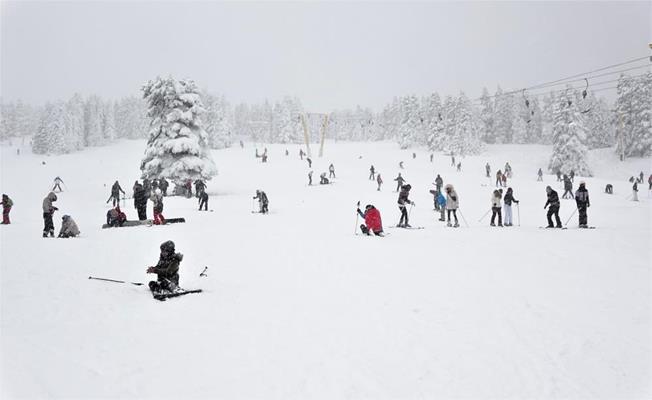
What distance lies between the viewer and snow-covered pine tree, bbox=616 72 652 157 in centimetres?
5672

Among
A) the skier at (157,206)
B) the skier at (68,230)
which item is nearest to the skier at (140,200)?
the skier at (157,206)

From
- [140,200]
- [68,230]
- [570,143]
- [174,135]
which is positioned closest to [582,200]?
[140,200]

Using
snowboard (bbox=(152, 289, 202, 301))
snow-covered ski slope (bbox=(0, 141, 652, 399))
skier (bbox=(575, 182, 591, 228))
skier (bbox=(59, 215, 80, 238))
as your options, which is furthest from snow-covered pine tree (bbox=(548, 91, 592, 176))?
snowboard (bbox=(152, 289, 202, 301))

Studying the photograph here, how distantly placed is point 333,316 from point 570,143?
5693cm

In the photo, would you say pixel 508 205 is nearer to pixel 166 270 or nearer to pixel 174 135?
pixel 166 270

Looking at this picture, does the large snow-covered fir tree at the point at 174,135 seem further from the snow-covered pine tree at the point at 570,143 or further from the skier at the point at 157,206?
the snow-covered pine tree at the point at 570,143

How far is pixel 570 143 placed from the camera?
178 feet

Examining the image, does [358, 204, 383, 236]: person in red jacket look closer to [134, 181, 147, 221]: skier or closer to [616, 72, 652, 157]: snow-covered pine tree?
[134, 181, 147, 221]: skier

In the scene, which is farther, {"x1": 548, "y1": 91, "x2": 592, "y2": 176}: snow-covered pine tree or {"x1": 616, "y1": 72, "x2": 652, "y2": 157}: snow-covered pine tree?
{"x1": 616, "y1": 72, "x2": 652, "y2": 157}: snow-covered pine tree

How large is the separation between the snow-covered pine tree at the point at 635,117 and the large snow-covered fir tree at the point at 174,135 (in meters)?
55.4

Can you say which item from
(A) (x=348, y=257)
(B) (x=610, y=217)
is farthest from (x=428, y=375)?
(B) (x=610, y=217)

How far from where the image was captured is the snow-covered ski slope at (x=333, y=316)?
5664 millimetres

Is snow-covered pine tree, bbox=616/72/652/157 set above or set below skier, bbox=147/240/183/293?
above

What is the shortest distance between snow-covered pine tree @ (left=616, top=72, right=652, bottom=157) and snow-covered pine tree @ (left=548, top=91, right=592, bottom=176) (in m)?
8.19
